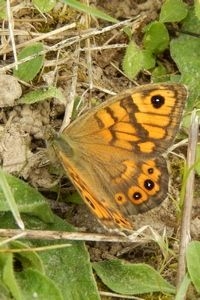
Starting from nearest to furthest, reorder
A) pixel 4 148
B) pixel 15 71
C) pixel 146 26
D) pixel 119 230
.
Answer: pixel 119 230, pixel 4 148, pixel 15 71, pixel 146 26

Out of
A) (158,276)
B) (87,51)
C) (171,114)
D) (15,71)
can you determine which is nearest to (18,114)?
(15,71)

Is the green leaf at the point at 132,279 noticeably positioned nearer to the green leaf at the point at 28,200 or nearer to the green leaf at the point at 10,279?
the green leaf at the point at 28,200

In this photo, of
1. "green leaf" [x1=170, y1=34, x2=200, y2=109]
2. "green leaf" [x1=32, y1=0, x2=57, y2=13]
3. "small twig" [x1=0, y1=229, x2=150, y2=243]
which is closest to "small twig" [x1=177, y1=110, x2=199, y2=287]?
"small twig" [x1=0, y1=229, x2=150, y2=243]

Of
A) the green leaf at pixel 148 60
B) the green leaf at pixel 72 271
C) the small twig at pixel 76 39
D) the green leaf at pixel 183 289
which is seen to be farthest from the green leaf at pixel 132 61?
the green leaf at pixel 183 289

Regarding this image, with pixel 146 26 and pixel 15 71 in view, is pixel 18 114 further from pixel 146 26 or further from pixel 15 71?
pixel 146 26

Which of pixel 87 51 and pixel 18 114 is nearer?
pixel 18 114

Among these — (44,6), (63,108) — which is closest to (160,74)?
(63,108)

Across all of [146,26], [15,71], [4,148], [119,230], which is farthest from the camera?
[146,26]
